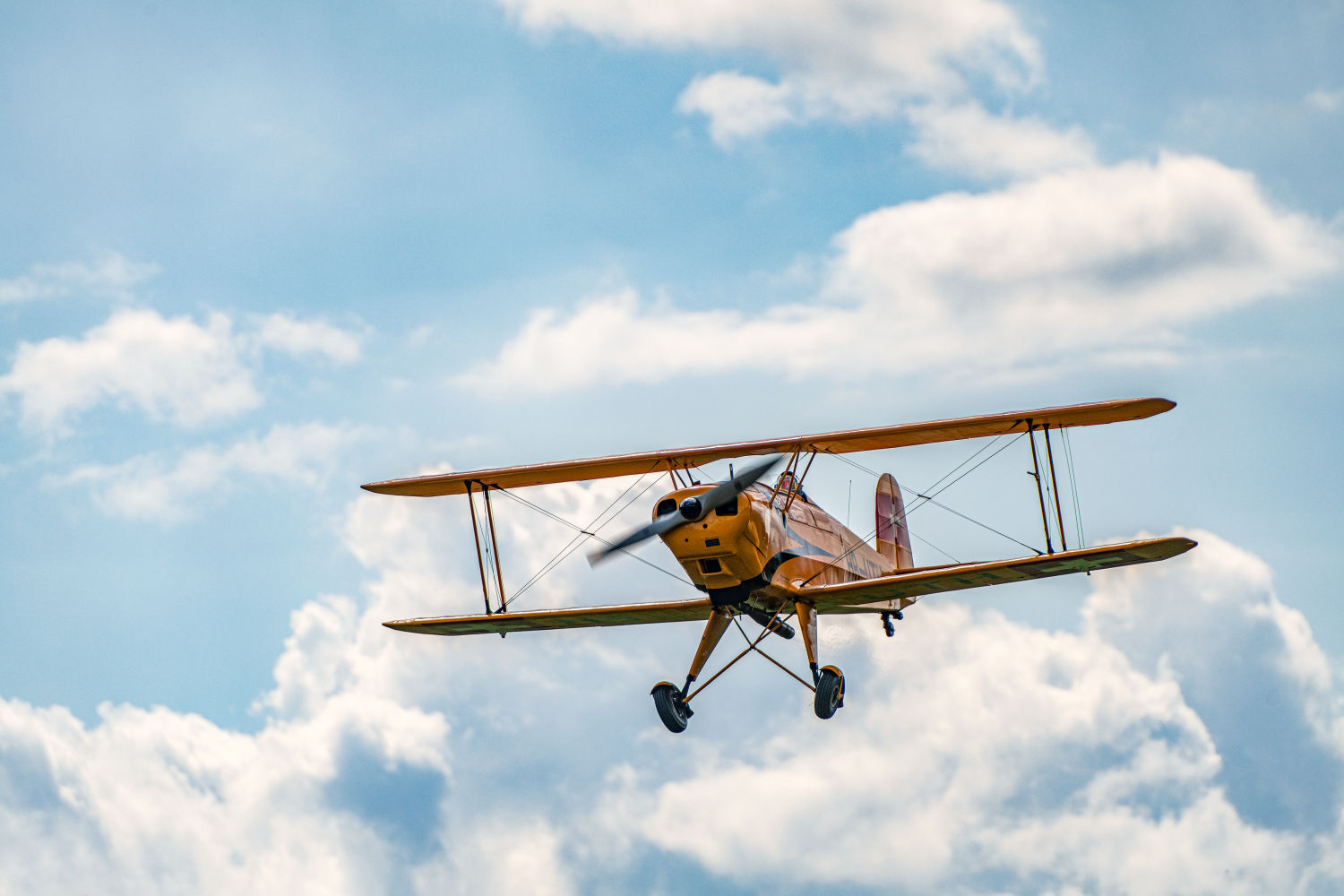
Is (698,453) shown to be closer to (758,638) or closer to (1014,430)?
(758,638)

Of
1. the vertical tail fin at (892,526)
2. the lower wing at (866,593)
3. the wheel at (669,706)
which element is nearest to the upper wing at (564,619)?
the lower wing at (866,593)

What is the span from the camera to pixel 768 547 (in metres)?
20.3

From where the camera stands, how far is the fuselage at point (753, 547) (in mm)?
19781

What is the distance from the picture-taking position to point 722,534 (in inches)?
778

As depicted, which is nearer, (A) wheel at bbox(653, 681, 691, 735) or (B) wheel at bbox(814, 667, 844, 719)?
(B) wheel at bbox(814, 667, 844, 719)

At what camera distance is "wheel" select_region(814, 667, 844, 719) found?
20578 millimetres

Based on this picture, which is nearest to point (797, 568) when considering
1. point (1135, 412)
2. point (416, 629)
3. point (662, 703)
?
point (662, 703)

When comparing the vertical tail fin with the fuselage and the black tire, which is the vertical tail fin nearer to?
the fuselage

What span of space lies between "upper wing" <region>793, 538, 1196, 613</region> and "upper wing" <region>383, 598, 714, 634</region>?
8.04 feet

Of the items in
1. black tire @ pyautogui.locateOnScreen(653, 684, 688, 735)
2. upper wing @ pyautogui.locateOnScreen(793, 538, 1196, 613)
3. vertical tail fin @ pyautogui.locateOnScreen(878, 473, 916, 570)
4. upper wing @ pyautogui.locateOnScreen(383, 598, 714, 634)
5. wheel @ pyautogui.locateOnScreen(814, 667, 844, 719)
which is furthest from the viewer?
vertical tail fin @ pyautogui.locateOnScreen(878, 473, 916, 570)

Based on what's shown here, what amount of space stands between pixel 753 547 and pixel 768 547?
37 cm

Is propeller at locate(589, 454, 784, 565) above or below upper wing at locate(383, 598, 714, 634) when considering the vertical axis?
above

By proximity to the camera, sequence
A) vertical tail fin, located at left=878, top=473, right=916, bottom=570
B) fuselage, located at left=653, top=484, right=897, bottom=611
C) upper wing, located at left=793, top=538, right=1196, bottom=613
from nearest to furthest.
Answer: upper wing, located at left=793, top=538, right=1196, bottom=613 → fuselage, located at left=653, top=484, right=897, bottom=611 → vertical tail fin, located at left=878, top=473, right=916, bottom=570

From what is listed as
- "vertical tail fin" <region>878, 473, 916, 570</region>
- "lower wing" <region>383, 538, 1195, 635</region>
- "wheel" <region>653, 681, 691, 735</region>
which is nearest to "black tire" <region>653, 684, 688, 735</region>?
"wheel" <region>653, 681, 691, 735</region>
